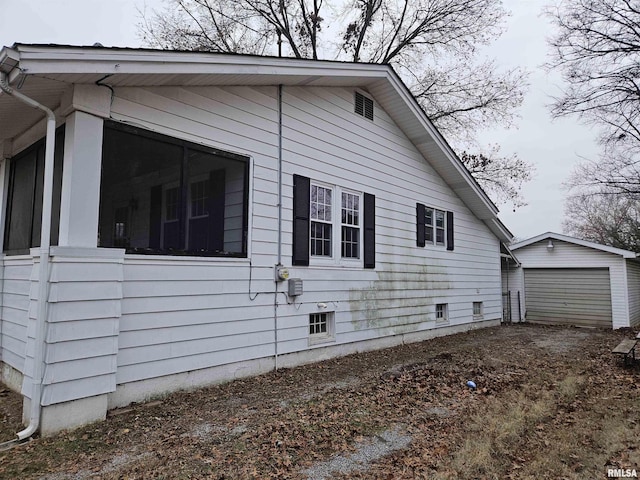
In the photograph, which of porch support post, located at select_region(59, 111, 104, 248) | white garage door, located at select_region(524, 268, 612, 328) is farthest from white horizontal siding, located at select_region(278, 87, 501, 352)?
white garage door, located at select_region(524, 268, 612, 328)

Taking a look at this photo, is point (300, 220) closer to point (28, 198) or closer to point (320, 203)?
point (320, 203)

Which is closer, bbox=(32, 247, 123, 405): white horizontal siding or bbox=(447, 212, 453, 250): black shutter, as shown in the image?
bbox=(32, 247, 123, 405): white horizontal siding

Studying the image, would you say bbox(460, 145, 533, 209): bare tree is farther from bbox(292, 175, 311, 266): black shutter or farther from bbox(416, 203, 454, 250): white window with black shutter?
bbox(292, 175, 311, 266): black shutter

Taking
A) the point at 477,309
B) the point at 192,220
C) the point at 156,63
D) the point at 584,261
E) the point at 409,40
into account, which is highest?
the point at 409,40

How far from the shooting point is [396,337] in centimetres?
920

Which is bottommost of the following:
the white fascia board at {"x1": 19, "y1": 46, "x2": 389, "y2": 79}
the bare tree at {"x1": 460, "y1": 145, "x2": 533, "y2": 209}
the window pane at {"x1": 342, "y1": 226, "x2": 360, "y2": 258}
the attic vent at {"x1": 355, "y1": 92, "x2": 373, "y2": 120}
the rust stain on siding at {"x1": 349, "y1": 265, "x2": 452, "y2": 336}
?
the rust stain on siding at {"x1": 349, "y1": 265, "x2": 452, "y2": 336}

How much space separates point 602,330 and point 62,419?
48.5 feet

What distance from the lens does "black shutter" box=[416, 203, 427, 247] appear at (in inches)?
398

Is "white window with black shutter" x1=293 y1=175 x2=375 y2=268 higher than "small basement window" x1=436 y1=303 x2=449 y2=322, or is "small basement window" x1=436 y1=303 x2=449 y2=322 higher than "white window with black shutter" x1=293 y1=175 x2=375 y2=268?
"white window with black shutter" x1=293 y1=175 x2=375 y2=268

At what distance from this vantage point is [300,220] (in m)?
7.03

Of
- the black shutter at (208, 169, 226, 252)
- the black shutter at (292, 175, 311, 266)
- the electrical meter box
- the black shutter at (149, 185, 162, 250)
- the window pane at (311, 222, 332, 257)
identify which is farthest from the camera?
the window pane at (311, 222, 332, 257)

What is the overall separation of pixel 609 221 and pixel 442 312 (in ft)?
85.4

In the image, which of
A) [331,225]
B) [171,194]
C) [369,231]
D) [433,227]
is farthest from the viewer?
[433,227]

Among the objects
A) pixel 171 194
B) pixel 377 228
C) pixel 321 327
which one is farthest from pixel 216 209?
pixel 377 228
